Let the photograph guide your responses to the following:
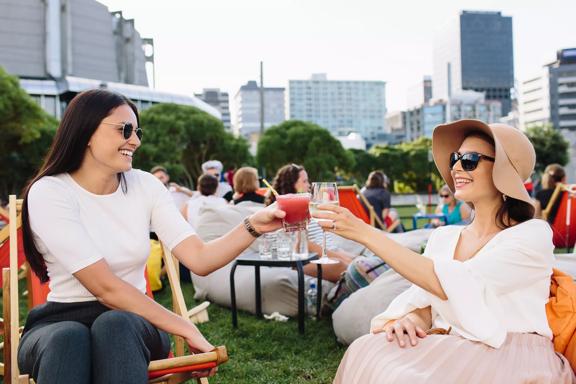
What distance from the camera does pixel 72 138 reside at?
250 centimetres

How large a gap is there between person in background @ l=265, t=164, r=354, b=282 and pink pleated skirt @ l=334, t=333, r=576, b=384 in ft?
11.2

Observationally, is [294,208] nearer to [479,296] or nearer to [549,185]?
[479,296]

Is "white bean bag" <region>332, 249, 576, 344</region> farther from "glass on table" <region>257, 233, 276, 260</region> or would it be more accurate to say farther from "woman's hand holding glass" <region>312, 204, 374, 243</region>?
"woman's hand holding glass" <region>312, 204, 374, 243</region>

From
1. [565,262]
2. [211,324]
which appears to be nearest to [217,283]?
[211,324]

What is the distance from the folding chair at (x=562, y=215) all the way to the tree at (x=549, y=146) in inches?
2133

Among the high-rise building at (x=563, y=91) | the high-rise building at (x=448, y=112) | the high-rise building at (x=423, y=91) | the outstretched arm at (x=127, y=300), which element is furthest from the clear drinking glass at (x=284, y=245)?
the high-rise building at (x=423, y=91)

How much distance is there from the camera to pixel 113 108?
2527 millimetres

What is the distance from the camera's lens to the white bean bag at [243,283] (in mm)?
5383

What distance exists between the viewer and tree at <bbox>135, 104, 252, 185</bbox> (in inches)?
1485

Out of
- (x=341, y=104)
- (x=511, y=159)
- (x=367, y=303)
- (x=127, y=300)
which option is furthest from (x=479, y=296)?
(x=341, y=104)

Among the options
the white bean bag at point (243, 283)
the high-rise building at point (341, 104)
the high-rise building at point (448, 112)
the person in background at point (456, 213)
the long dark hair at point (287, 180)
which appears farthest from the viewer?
the high-rise building at point (341, 104)

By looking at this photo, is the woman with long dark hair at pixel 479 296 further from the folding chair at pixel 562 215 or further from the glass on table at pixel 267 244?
the folding chair at pixel 562 215

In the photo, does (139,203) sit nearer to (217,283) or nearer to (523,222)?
(523,222)

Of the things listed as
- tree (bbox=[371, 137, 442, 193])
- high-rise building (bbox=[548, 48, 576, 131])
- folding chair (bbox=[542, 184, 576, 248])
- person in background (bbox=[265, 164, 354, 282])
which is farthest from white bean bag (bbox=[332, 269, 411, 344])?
high-rise building (bbox=[548, 48, 576, 131])
